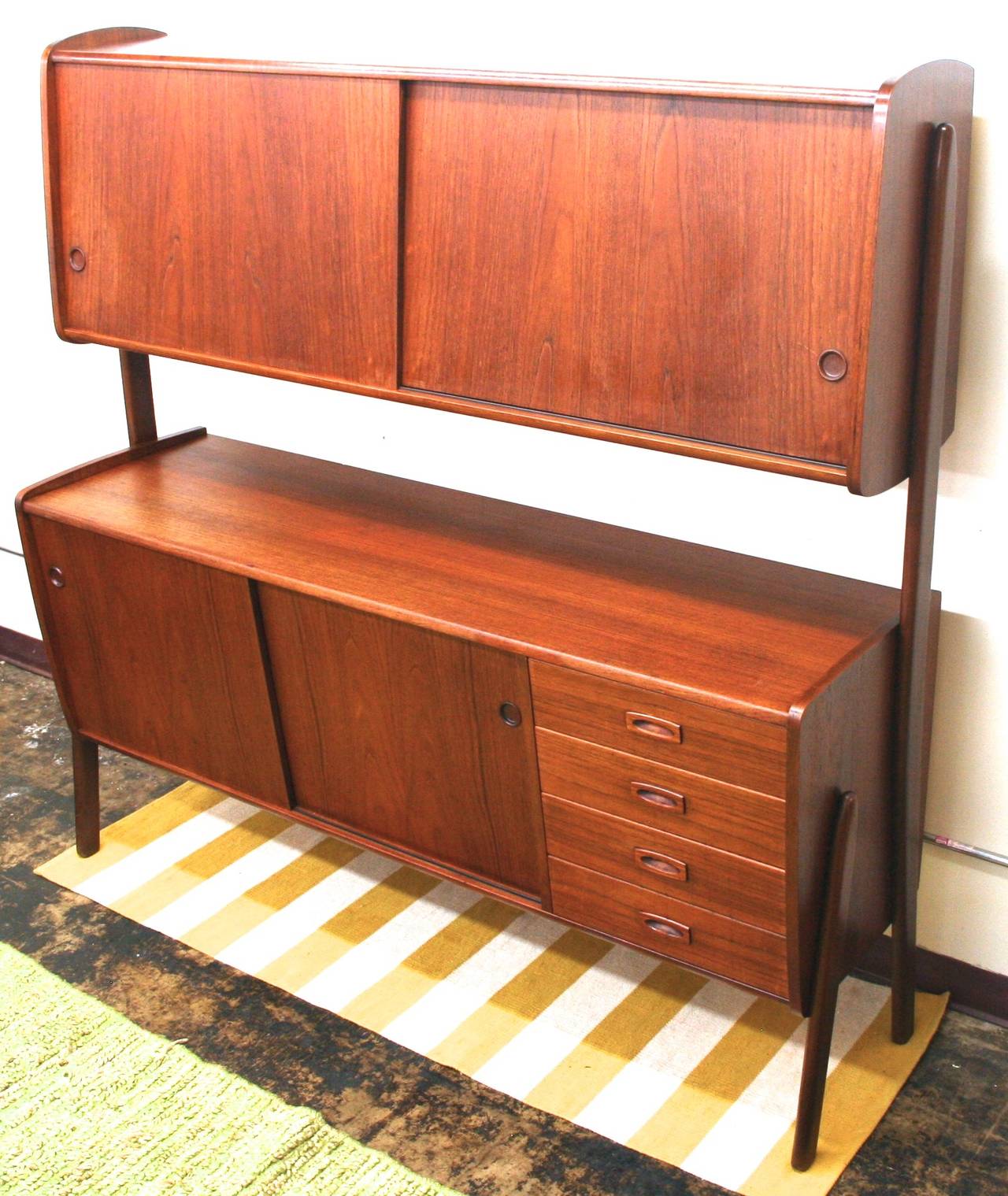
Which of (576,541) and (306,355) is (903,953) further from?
(306,355)

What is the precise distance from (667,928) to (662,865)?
11 centimetres

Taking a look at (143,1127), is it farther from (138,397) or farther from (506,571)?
(138,397)

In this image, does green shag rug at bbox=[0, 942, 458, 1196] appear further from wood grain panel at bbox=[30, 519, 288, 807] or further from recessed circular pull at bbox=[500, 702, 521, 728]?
recessed circular pull at bbox=[500, 702, 521, 728]

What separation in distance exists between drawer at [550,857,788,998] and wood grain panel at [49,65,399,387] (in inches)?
32.9

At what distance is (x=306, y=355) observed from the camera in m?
2.21

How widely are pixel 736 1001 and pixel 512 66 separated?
5.04ft

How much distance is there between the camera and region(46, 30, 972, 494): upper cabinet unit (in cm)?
168

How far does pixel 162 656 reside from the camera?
250 cm

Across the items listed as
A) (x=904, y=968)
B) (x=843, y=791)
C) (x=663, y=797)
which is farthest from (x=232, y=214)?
(x=904, y=968)

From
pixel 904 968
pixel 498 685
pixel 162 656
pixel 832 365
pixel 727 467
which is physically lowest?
pixel 904 968

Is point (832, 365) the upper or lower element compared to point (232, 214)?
lower

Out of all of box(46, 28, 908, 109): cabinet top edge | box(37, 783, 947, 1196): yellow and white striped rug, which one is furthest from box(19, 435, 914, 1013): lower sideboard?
box(46, 28, 908, 109): cabinet top edge

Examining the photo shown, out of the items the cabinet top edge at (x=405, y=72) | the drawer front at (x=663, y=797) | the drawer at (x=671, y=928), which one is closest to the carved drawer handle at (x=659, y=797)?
the drawer front at (x=663, y=797)

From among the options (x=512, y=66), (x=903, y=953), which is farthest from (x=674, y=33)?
(x=903, y=953)
